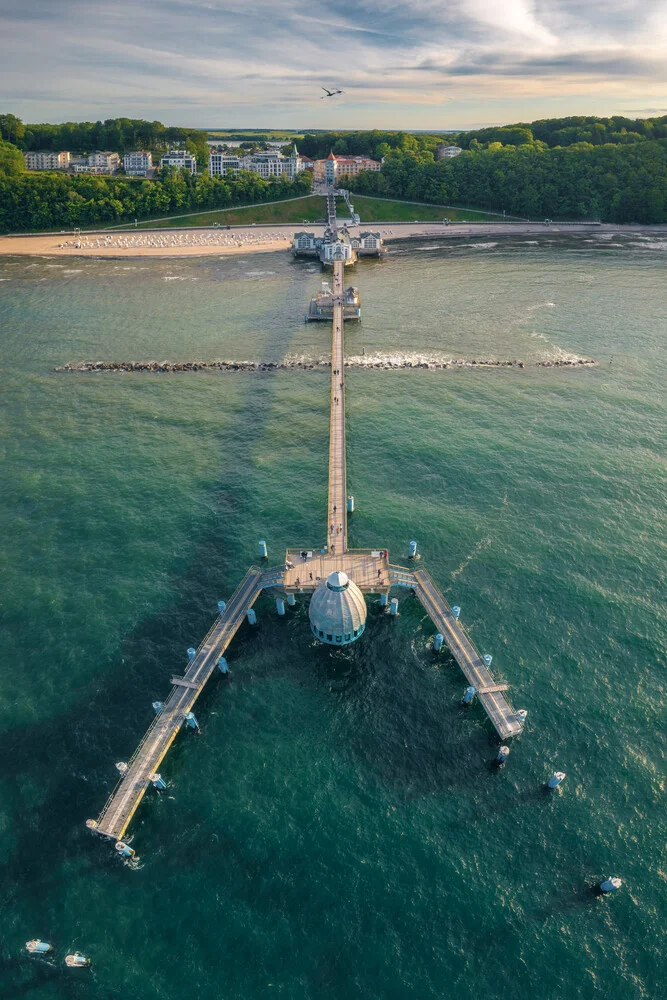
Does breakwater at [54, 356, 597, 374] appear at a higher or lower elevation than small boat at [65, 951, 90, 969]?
higher

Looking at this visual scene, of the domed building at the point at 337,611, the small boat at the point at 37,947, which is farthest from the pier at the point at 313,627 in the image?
the small boat at the point at 37,947

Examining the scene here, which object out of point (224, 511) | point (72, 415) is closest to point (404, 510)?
point (224, 511)

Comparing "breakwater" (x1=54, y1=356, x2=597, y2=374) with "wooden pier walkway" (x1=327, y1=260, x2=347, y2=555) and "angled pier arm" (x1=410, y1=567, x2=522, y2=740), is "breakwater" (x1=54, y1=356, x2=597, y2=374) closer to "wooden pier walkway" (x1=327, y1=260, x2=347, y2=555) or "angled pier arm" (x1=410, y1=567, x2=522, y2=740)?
"wooden pier walkway" (x1=327, y1=260, x2=347, y2=555)

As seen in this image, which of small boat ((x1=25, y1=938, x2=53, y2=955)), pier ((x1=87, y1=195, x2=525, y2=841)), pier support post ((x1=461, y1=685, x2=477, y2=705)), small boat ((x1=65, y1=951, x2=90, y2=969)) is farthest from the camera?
pier support post ((x1=461, y1=685, x2=477, y2=705))

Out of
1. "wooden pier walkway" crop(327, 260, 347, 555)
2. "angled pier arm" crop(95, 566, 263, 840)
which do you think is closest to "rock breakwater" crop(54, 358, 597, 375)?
"wooden pier walkway" crop(327, 260, 347, 555)

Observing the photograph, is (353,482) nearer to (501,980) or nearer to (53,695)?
(53,695)

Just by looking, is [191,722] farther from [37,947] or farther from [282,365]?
[282,365]
